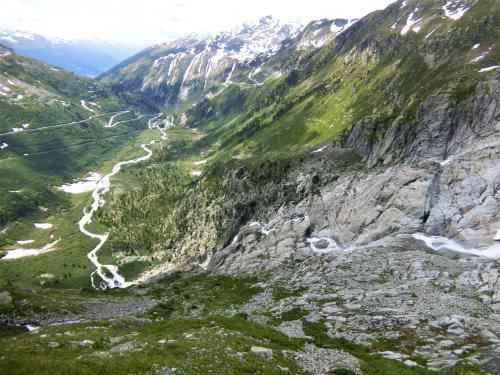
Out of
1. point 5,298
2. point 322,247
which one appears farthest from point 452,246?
point 5,298

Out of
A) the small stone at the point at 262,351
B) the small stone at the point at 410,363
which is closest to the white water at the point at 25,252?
the small stone at the point at 262,351

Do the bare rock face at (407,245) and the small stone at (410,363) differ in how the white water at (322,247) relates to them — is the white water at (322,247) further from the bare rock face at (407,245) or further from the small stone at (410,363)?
the small stone at (410,363)

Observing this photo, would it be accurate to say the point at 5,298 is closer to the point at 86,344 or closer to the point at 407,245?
the point at 86,344

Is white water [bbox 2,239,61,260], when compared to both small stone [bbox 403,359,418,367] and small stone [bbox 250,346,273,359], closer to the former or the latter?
small stone [bbox 250,346,273,359]

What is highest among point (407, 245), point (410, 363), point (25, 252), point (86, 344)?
point (86, 344)

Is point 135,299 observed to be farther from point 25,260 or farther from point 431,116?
point 25,260

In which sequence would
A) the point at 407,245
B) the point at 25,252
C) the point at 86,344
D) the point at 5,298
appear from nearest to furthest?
the point at 86,344, the point at 5,298, the point at 407,245, the point at 25,252
